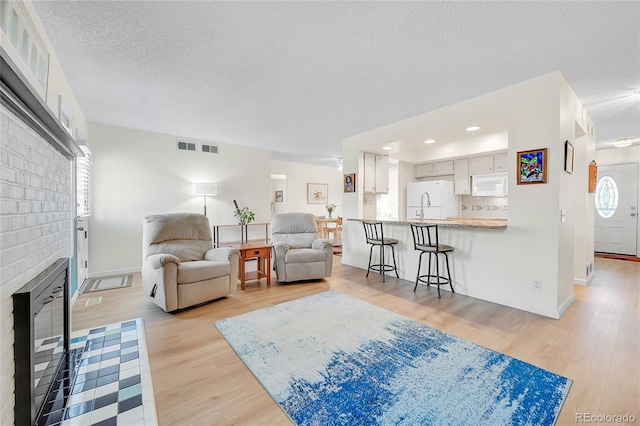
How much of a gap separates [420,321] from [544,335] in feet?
3.34

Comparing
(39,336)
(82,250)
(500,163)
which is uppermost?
(500,163)

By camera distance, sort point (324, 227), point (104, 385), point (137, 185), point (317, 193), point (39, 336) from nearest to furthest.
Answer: point (39, 336), point (104, 385), point (137, 185), point (324, 227), point (317, 193)

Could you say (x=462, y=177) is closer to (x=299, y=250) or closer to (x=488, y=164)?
(x=488, y=164)

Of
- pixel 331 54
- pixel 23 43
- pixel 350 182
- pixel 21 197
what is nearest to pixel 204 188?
pixel 350 182

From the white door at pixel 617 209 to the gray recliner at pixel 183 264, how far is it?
26.7 ft

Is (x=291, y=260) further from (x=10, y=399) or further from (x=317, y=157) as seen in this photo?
(x=317, y=157)

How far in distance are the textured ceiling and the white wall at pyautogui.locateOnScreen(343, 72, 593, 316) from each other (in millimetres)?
190

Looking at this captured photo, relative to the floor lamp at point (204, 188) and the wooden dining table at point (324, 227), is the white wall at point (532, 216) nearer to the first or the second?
the floor lamp at point (204, 188)

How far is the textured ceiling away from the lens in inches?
74.8

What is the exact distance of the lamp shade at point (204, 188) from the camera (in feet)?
16.9

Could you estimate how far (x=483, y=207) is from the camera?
18.4 feet

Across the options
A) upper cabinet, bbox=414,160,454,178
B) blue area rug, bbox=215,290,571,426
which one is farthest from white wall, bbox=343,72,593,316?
upper cabinet, bbox=414,160,454,178

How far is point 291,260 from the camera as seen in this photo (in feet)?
12.8

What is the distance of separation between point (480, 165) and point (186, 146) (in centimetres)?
570
